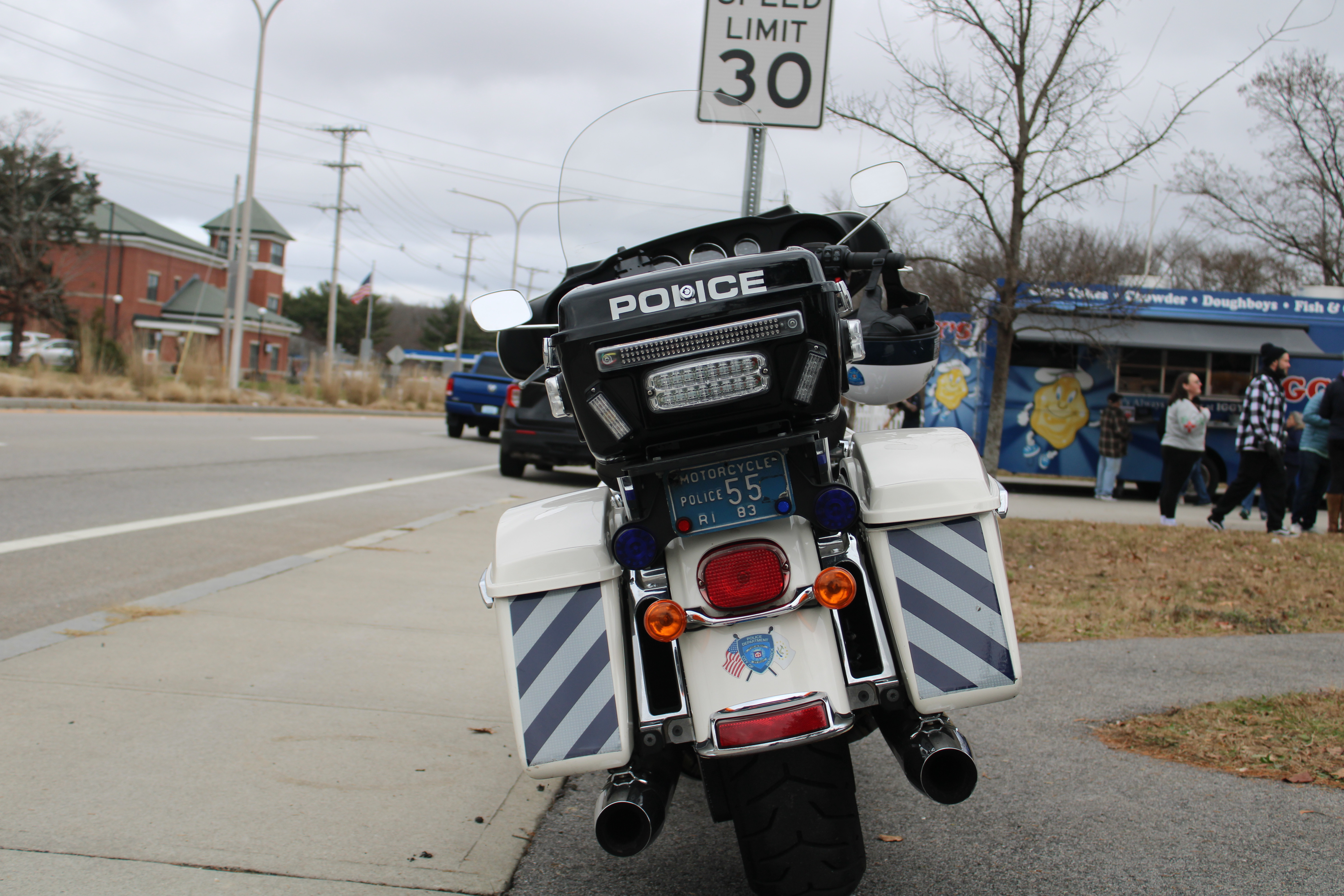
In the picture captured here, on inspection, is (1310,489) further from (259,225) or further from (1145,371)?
(259,225)

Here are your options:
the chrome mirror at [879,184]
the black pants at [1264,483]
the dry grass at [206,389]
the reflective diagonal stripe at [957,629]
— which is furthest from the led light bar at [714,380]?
the dry grass at [206,389]

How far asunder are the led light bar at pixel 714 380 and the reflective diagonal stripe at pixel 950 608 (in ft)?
1.67

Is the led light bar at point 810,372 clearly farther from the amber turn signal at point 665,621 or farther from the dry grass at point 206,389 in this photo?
the dry grass at point 206,389

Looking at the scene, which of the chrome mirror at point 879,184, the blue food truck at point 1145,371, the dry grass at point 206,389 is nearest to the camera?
the chrome mirror at point 879,184

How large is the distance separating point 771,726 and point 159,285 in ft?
260

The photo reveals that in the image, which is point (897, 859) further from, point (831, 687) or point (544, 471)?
point (544, 471)

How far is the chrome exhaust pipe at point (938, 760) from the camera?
7.41 ft

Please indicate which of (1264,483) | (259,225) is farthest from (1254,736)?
(259,225)

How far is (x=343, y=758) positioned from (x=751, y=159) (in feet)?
7.65

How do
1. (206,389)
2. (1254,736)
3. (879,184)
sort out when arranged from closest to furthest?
1. (879,184)
2. (1254,736)
3. (206,389)

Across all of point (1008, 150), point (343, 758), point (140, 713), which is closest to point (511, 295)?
point (343, 758)

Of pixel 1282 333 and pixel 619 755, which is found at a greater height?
pixel 1282 333

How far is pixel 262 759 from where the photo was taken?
3.49 m

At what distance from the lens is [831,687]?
2256mm
